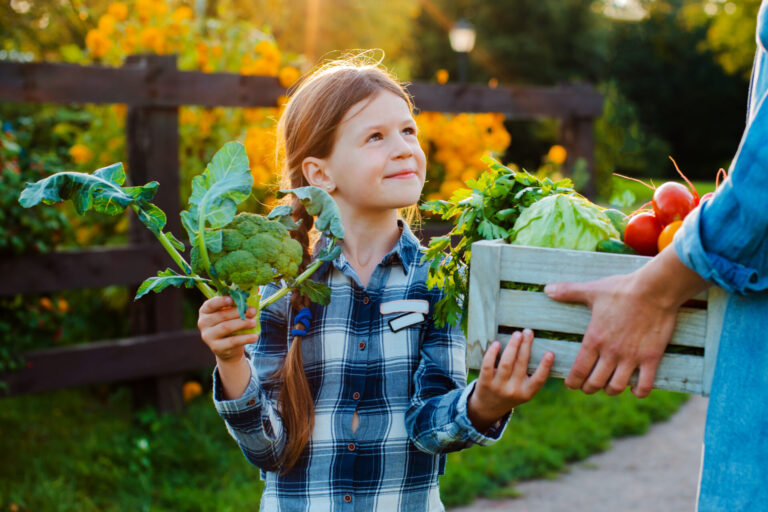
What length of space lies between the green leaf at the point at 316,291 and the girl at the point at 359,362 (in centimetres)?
27

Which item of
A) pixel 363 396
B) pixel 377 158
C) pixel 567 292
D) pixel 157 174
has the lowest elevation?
pixel 157 174

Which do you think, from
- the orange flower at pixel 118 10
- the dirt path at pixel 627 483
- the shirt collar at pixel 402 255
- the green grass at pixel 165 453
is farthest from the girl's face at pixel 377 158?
the orange flower at pixel 118 10

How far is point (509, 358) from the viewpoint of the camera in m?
1.52

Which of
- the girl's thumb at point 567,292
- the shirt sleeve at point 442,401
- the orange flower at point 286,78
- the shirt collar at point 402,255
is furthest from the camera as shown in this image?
the orange flower at point 286,78

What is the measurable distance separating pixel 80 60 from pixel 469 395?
5812mm

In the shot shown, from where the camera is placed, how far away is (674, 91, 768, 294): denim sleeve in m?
1.17

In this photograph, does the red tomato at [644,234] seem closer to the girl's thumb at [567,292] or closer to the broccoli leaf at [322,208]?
the girl's thumb at [567,292]

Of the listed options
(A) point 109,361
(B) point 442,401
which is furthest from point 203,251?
(A) point 109,361

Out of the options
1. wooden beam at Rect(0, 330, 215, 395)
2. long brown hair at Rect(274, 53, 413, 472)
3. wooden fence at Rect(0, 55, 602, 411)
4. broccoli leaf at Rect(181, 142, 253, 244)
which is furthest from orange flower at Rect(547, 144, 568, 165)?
broccoli leaf at Rect(181, 142, 253, 244)

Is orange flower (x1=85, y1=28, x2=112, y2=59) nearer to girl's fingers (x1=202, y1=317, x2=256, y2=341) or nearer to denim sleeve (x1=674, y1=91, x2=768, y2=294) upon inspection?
girl's fingers (x1=202, y1=317, x2=256, y2=341)

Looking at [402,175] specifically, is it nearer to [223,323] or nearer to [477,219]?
[477,219]

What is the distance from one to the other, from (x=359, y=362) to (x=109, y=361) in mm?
2790

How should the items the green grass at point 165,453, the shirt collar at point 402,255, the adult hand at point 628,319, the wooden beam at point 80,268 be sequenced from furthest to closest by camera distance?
the wooden beam at point 80,268 < the green grass at point 165,453 < the shirt collar at point 402,255 < the adult hand at point 628,319

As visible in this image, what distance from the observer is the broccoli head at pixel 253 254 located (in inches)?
58.5
